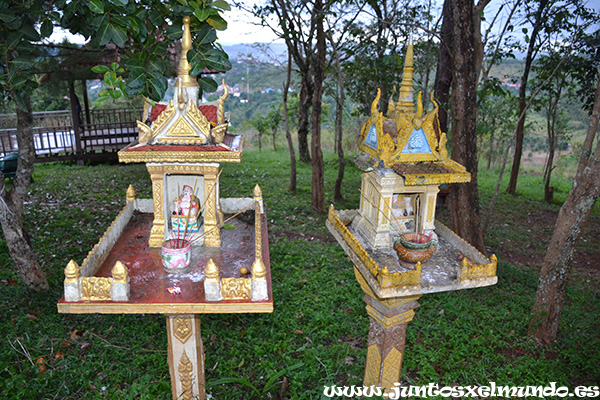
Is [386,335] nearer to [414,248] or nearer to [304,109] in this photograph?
[414,248]

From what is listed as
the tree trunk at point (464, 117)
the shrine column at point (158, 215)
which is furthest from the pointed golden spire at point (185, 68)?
the tree trunk at point (464, 117)

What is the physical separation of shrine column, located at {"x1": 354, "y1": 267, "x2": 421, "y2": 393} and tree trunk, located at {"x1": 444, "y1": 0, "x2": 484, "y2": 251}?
4244 mm

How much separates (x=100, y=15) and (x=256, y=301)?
Result: 3.81 meters

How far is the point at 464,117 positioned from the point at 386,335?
509 cm

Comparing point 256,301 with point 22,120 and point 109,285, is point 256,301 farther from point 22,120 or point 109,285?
point 22,120

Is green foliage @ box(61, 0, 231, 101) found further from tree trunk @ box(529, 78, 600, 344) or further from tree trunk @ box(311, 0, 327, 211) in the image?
tree trunk @ box(311, 0, 327, 211)

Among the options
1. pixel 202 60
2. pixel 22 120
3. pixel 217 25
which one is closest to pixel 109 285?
pixel 202 60

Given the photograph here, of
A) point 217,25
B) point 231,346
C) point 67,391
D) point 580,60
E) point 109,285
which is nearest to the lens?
point 109,285

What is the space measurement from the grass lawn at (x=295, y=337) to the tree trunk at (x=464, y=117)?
1.72 m

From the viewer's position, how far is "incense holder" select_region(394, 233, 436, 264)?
17.0ft

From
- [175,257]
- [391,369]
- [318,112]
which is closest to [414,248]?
[391,369]

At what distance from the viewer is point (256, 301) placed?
455 centimetres

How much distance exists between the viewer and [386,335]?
5.71m

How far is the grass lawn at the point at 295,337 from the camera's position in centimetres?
676
